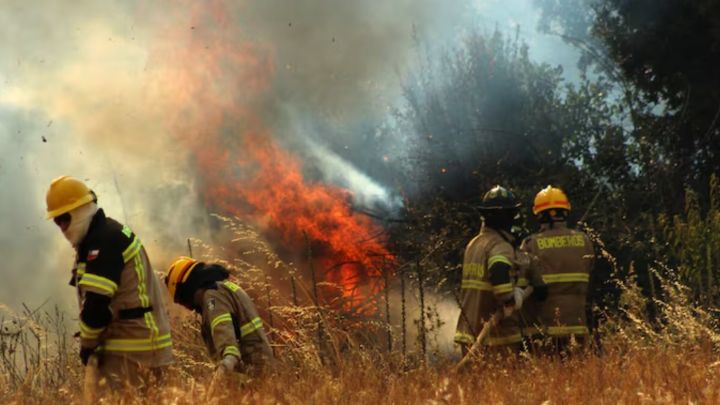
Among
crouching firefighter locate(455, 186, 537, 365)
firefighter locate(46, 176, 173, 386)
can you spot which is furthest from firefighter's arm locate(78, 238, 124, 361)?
crouching firefighter locate(455, 186, 537, 365)

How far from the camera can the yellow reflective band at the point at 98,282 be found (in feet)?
18.0

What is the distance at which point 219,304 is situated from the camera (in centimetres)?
631

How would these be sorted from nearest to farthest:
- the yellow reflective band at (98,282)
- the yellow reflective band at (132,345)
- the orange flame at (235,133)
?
the yellow reflective band at (98,282) → the yellow reflective band at (132,345) → the orange flame at (235,133)

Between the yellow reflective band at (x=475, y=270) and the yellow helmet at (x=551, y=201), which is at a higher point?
the yellow helmet at (x=551, y=201)

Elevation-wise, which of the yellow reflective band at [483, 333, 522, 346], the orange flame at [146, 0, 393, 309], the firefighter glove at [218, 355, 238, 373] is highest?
the orange flame at [146, 0, 393, 309]

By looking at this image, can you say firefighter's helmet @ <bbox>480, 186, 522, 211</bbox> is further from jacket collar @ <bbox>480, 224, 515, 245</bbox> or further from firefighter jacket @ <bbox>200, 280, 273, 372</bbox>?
firefighter jacket @ <bbox>200, 280, 273, 372</bbox>

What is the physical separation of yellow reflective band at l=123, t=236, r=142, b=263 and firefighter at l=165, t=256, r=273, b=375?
0.69 meters

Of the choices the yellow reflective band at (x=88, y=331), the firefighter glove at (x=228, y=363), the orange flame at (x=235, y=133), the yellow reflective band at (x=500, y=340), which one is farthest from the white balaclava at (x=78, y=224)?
the orange flame at (x=235, y=133)

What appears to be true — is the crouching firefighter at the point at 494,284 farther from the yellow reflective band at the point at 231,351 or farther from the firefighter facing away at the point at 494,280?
the yellow reflective band at the point at 231,351

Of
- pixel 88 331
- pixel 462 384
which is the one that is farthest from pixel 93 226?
pixel 462 384

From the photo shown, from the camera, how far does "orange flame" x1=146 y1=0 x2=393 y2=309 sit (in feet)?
53.7

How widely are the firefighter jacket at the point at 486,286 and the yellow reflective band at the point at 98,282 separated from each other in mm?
2645

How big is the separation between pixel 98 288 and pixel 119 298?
10.9 inches

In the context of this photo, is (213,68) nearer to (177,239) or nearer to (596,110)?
(177,239)
